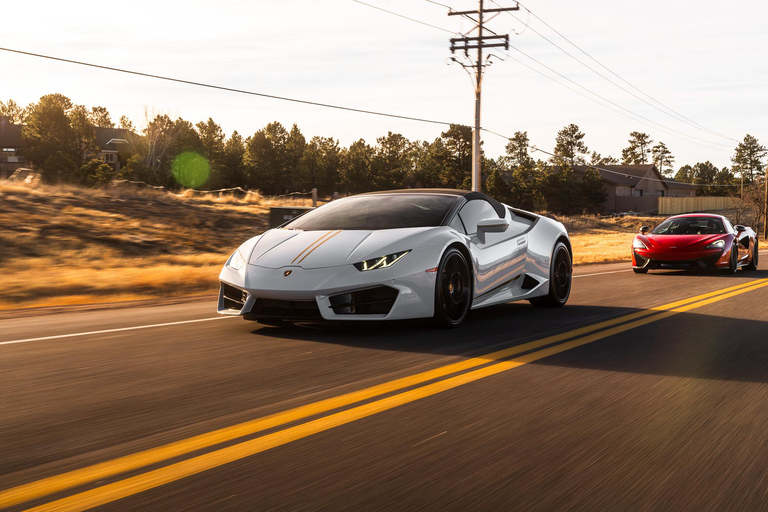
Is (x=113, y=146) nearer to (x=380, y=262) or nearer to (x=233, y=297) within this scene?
(x=233, y=297)

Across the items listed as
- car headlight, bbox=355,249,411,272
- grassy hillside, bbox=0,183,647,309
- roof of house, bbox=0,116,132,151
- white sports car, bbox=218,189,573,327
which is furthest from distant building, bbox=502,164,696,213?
car headlight, bbox=355,249,411,272

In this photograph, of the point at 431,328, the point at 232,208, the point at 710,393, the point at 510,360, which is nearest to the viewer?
the point at 710,393

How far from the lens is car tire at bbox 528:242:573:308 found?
8.88 metres

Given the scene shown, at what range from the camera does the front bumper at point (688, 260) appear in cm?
1454

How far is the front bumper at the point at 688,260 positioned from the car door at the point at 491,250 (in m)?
7.35

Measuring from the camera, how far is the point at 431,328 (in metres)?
6.91

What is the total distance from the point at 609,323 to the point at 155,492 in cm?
581

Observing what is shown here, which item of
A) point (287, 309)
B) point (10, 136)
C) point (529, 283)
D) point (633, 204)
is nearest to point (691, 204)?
point (633, 204)

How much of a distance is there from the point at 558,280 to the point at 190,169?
7095cm

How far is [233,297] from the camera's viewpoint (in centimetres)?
651

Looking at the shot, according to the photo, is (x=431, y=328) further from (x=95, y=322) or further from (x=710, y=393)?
(x=95, y=322)

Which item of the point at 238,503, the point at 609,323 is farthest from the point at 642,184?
the point at 238,503

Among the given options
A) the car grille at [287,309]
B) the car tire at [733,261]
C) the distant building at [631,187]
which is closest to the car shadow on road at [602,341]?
the car grille at [287,309]

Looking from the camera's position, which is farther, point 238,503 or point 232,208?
point 232,208
